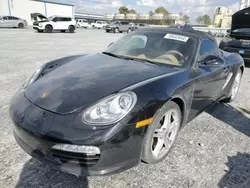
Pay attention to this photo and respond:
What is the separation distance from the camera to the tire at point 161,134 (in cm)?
207

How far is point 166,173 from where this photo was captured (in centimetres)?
225

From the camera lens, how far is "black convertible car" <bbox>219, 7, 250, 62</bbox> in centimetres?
745

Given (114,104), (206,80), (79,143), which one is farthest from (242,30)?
(79,143)

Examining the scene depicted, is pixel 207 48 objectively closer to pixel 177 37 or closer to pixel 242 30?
pixel 177 37

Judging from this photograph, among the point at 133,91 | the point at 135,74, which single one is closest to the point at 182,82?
the point at 135,74

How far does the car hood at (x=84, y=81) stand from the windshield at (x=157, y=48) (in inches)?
10.0

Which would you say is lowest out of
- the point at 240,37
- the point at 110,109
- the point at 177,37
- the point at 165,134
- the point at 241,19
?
the point at 165,134

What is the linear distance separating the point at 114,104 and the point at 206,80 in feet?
5.27

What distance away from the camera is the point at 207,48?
10.9 ft

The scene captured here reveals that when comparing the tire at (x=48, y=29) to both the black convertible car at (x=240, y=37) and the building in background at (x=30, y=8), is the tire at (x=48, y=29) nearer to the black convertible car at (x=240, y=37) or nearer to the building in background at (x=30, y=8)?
the black convertible car at (x=240, y=37)

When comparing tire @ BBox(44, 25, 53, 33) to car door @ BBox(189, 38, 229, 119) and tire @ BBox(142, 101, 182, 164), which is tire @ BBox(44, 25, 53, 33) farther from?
tire @ BBox(142, 101, 182, 164)

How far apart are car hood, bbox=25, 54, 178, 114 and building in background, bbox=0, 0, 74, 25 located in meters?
39.8

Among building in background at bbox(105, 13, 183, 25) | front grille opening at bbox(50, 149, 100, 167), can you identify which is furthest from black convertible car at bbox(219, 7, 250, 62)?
building in background at bbox(105, 13, 183, 25)

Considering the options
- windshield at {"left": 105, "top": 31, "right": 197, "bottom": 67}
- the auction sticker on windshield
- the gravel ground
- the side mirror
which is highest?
the auction sticker on windshield
